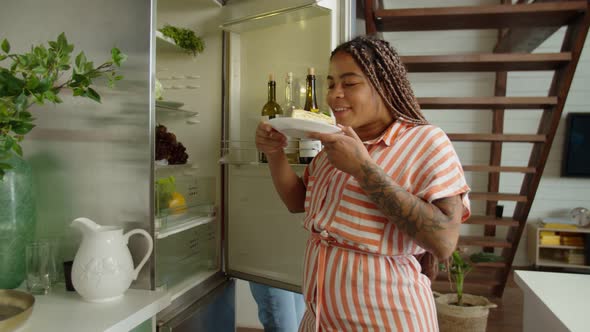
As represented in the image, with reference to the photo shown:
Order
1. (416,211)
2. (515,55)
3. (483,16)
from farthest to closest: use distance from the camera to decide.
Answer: (515,55) → (483,16) → (416,211)

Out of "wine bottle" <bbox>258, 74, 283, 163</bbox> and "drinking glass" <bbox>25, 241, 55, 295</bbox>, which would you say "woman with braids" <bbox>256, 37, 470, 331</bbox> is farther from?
"drinking glass" <bbox>25, 241, 55, 295</bbox>

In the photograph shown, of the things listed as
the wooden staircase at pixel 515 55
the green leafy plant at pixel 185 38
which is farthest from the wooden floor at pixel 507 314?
the green leafy plant at pixel 185 38

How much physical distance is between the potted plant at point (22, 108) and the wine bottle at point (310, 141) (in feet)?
2.08

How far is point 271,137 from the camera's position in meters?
1.12

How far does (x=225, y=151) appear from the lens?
65.4 inches

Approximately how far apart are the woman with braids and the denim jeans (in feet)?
2.41

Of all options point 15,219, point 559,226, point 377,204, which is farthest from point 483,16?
point 559,226

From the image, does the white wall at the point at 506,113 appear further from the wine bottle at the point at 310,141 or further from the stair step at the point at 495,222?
the wine bottle at the point at 310,141

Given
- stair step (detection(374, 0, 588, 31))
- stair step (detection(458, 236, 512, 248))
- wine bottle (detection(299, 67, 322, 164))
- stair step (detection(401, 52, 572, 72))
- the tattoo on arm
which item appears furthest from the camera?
stair step (detection(458, 236, 512, 248))

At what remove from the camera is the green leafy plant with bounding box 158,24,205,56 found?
154 centimetres

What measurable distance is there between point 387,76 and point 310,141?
1.60 feet

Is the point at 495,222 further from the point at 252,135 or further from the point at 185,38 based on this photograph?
the point at 185,38

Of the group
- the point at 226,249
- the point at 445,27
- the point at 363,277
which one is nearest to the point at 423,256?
the point at 363,277

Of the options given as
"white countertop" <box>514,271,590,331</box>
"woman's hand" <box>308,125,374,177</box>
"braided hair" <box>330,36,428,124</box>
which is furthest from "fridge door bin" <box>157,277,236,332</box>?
"white countertop" <box>514,271,590,331</box>
